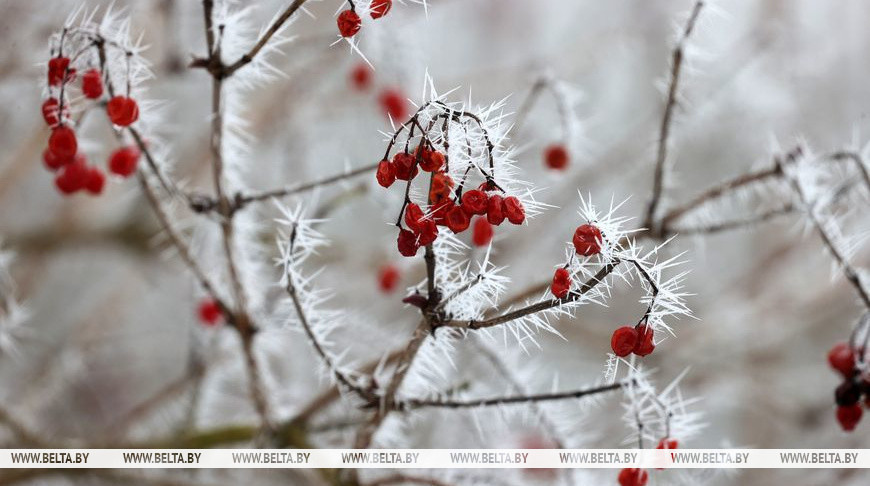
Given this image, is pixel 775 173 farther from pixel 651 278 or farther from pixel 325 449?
pixel 325 449

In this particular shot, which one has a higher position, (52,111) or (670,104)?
(670,104)

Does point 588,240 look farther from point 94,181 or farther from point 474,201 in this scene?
point 94,181

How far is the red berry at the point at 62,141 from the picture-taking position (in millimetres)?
574

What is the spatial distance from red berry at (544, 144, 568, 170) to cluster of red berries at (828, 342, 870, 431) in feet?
0.92

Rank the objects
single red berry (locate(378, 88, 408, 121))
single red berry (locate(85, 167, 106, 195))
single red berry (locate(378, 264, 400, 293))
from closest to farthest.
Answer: single red berry (locate(85, 167, 106, 195)), single red berry (locate(378, 264, 400, 293)), single red berry (locate(378, 88, 408, 121))

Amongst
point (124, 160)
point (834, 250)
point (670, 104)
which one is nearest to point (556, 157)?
point (670, 104)

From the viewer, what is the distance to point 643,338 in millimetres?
487

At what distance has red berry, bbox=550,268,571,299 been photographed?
0.46 meters

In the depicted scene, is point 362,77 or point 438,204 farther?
point 362,77

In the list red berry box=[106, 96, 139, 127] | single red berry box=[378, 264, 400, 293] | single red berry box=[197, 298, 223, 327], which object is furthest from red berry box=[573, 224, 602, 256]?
single red berry box=[197, 298, 223, 327]

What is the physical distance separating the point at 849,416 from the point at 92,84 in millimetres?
605

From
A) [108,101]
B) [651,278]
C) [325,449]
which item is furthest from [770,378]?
[108,101]

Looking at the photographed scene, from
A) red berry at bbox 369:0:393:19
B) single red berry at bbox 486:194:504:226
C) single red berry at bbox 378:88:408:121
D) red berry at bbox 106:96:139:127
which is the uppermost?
single red berry at bbox 378:88:408:121

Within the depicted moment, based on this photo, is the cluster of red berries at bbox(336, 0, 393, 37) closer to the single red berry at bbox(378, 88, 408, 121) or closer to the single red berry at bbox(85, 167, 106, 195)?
the single red berry at bbox(85, 167, 106, 195)
